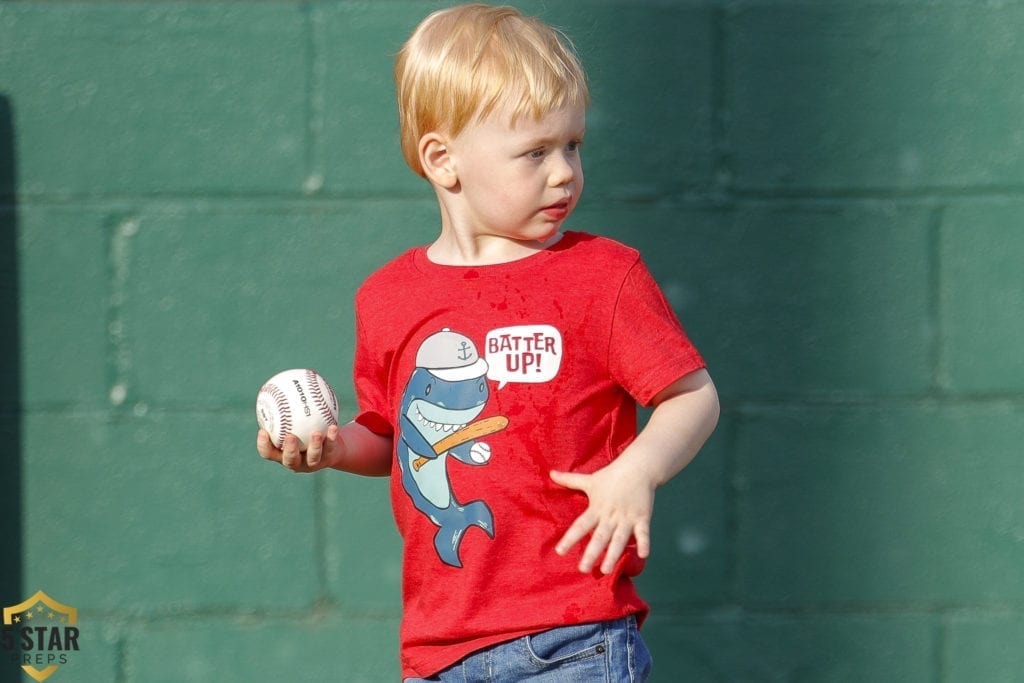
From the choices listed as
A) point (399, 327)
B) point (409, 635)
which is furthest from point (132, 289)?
point (409, 635)

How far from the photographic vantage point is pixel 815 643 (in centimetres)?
281

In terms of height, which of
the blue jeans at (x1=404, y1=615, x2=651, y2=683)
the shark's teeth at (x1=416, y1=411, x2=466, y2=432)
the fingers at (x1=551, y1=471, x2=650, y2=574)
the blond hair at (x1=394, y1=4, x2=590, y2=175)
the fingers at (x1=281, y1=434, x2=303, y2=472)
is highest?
the blond hair at (x1=394, y1=4, x2=590, y2=175)

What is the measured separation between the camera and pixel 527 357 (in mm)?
1964

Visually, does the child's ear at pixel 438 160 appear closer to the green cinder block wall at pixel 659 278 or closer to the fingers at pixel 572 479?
the fingers at pixel 572 479

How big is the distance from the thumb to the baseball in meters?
0.37

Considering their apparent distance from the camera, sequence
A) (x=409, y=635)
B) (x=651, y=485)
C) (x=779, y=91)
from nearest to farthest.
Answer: (x=651, y=485) < (x=409, y=635) < (x=779, y=91)

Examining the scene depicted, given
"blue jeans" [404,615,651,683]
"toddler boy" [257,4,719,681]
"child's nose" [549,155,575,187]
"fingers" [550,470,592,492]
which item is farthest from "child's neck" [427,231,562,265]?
"blue jeans" [404,615,651,683]

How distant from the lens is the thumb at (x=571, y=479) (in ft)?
6.11

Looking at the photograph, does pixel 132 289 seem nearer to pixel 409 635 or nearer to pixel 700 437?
pixel 409 635

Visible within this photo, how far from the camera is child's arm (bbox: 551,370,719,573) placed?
181cm

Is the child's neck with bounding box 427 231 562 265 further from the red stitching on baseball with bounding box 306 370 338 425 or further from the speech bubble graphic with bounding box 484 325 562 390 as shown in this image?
the red stitching on baseball with bounding box 306 370 338 425

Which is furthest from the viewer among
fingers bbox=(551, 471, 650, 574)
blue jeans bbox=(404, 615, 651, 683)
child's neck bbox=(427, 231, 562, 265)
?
child's neck bbox=(427, 231, 562, 265)

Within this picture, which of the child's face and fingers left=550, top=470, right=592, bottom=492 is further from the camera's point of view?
the child's face

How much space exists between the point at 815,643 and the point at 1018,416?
66 centimetres
